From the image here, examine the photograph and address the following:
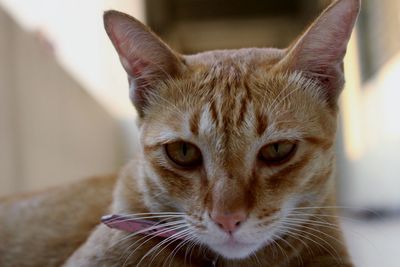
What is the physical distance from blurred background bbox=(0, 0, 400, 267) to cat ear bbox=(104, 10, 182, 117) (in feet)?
1.34

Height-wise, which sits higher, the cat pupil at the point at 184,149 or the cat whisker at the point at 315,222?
the cat pupil at the point at 184,149

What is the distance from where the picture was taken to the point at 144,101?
4.48 ft

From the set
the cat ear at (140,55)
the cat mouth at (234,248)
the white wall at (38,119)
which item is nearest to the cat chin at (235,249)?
the cat mouth at (234,248)

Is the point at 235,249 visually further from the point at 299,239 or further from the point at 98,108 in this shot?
the point at 98,108

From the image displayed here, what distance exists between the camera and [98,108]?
12.2 ft

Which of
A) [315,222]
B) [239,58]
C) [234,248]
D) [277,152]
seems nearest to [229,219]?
[234,248]

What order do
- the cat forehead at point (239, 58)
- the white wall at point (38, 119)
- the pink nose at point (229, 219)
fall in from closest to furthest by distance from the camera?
1. the pink nose at point (229, 219)
2. the cat forehead at point (239, 58)
3. the white wall at point (38, 119)

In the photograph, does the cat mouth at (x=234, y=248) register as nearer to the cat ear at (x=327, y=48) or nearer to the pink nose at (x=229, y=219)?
the pink nose at (x=229, y=219)

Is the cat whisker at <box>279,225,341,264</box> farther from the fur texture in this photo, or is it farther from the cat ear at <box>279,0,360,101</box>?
the cat ear at <box>279,0,360,101</box>

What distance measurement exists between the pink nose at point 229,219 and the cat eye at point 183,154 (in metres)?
0.14

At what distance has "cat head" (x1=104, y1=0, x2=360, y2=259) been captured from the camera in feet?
3.68

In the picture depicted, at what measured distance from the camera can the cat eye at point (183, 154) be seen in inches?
46.6

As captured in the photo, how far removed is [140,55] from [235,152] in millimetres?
346

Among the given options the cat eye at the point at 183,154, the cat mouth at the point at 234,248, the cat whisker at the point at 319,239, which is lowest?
the cat whisker at the point at 319,239
